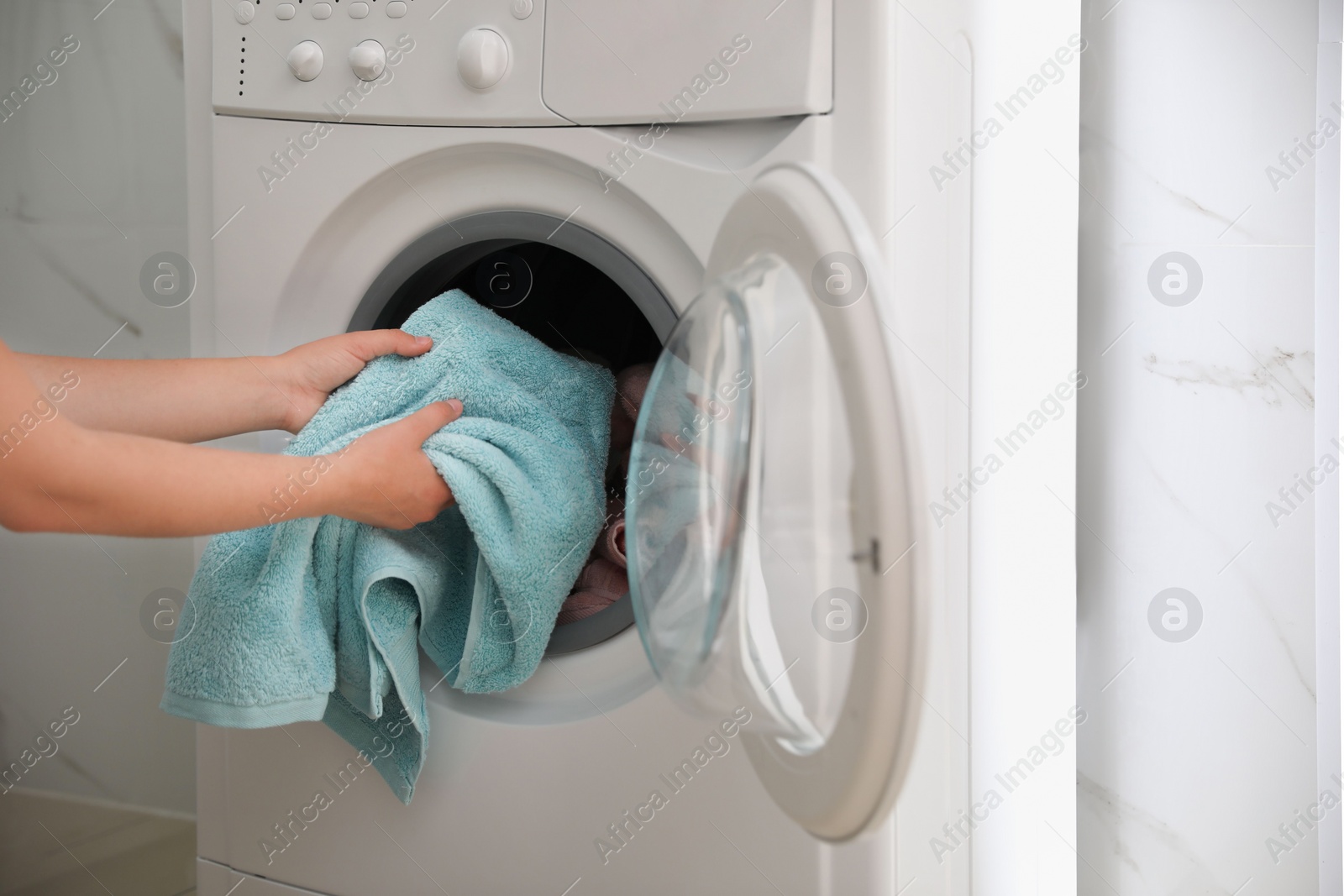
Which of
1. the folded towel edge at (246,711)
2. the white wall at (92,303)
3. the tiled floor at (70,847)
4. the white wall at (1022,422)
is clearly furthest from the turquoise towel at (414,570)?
the tiled floor at (70,847)

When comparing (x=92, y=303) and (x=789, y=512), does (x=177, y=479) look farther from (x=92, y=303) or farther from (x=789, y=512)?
(x=92, y=303)

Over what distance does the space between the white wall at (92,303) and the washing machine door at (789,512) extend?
2.96 ft

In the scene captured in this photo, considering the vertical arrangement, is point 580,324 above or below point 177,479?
above

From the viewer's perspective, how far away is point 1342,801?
746 millimetres

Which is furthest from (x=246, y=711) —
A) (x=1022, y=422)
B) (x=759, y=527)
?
(x=1022, y=422)

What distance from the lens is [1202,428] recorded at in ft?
2.49

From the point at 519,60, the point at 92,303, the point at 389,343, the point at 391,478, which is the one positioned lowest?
the point at 391,478

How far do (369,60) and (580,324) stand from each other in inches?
11.9

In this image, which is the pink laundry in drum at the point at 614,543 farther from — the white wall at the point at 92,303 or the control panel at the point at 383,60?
the white wall at the point at 92,303

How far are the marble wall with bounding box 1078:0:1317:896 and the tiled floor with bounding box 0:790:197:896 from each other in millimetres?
1262

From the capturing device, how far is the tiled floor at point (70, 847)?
3.90 feet

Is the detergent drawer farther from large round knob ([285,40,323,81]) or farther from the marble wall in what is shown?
the marble wall

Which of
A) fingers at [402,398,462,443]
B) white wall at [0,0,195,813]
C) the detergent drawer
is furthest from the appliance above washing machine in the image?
white wall at [0,0,195,813]

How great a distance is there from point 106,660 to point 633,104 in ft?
3.52
